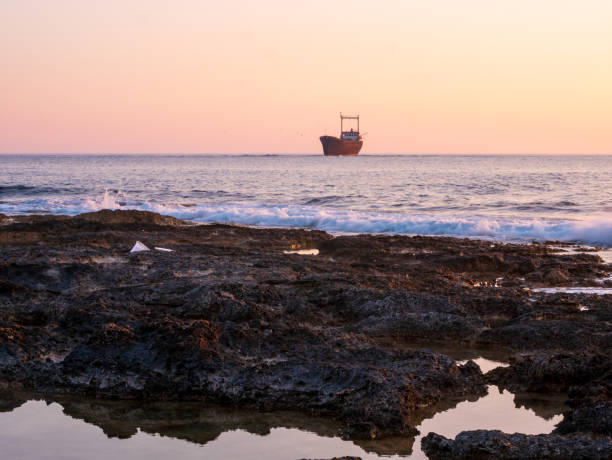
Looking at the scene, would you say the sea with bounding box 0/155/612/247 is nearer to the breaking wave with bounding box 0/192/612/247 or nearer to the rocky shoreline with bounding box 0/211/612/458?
the breaking wave with bounding box 0/192/612/247

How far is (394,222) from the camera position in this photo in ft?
70.1

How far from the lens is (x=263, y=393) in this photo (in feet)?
17.1

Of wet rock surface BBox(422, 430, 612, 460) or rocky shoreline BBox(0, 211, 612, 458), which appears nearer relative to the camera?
wet rock surface BBox(422, 430, 612, 460)

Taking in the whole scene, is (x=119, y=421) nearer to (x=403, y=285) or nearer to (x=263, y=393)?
(x=263, y=393)

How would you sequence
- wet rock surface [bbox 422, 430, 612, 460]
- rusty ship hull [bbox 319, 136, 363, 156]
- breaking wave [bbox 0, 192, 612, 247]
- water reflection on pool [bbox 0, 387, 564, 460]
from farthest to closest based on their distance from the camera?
rusty ship hull [bbox 319, 136, 363, 156] → breaking wave [bbox 0, 192, 612, 247] → water reflection on pool [bbox 0, 387, 564, 460] → wet rock surface [bbox 422, 430, 612, 460]

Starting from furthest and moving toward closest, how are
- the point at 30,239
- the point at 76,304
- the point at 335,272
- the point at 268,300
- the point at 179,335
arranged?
1. the point at 30,239
2. the point at 335,272
3. the point at 268,300
4. the point at 76,304
5. the point at 179,335

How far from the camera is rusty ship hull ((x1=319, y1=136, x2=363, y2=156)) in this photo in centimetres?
13162

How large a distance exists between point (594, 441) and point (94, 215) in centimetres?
1593

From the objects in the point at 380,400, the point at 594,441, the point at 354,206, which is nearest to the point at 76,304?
the point at 380,400

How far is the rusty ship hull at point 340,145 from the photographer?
131625 mm

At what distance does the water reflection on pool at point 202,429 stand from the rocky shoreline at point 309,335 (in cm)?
15

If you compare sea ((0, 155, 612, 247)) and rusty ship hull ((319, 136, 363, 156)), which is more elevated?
rusty ship hull ((319, 136, 363, 156))

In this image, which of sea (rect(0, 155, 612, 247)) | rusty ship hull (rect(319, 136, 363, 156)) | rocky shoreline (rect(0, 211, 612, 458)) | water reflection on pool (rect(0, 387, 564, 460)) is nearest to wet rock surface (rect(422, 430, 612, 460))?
rocky shoreline (rect(0, 211, 612, 458))

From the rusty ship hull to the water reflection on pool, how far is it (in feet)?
416
